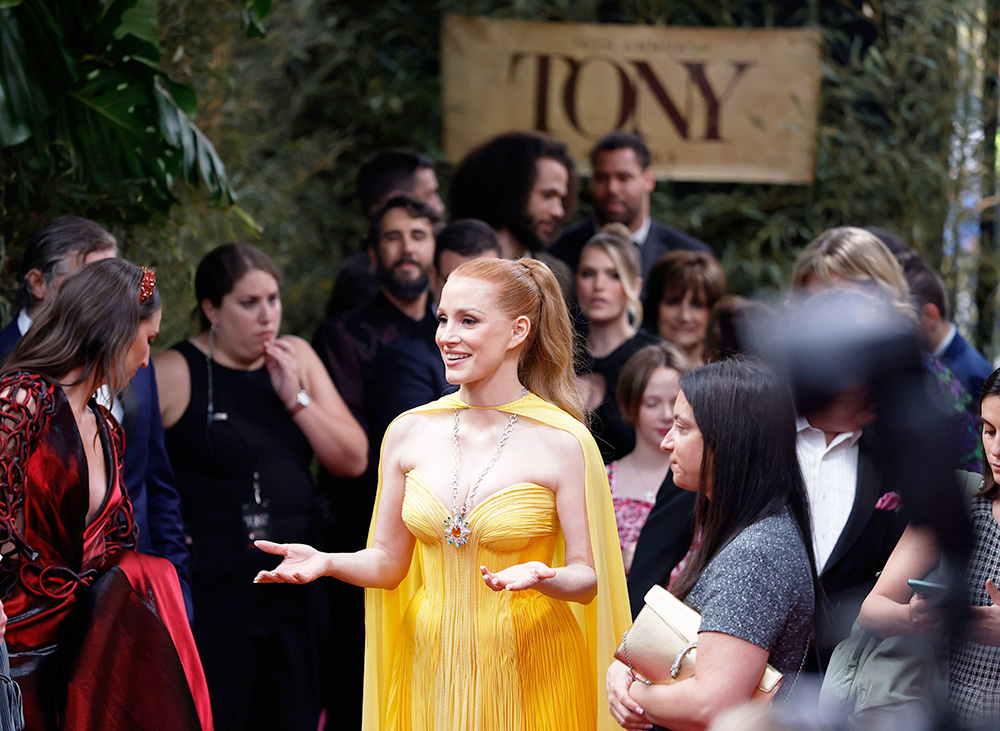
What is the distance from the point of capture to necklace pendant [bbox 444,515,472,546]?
2455 millimetres

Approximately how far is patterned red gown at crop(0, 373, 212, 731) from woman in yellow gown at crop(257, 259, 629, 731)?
1.83ft

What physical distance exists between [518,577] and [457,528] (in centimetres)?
31

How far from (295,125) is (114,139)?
3.13 metres

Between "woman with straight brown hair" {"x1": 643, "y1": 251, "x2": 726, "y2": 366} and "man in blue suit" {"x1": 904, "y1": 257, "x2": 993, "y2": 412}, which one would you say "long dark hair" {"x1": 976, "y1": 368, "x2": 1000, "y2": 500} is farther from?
"woman with straight brown hair" {"x1": 643, "y1": 251, "x2": 726, "y2": 366}

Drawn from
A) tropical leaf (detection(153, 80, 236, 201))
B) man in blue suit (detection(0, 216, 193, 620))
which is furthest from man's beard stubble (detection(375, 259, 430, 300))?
man in blue suit (detection(0, 216, 193, 620))

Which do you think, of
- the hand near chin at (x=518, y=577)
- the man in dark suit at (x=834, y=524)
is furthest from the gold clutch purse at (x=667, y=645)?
the man in dark suit at (x=834, y=524)

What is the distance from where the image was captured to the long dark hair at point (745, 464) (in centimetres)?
218

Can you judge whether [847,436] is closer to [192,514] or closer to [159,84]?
[192,514]

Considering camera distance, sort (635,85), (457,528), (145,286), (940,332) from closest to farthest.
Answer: (457,528), (145,286), (940,332), (635,85)

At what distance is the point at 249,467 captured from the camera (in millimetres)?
3631

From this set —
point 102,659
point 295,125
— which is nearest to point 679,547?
point 102,659

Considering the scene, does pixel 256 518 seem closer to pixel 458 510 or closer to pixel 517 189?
pixel 458 510

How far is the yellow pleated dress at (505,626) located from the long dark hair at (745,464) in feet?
1.16

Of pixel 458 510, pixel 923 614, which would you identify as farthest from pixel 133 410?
pixel 923 614
